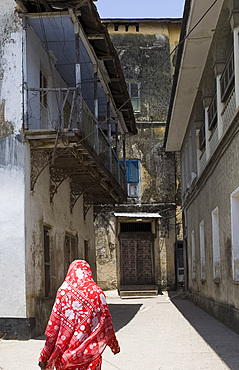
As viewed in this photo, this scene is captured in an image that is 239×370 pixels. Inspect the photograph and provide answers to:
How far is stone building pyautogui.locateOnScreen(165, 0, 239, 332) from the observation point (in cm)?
1199

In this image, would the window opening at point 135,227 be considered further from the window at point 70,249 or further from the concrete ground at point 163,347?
the concrete ground at point 163,347

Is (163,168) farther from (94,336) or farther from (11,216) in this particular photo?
(94,336)

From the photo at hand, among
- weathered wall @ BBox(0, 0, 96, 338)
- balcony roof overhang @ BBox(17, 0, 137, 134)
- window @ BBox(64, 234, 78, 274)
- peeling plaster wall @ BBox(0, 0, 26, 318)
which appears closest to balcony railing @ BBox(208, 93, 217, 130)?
balcony roof overhang @ BBox(17, 0, 137, 134)

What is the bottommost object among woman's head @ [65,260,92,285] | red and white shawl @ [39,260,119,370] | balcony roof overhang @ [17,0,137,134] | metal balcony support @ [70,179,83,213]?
red and white shawl @ [39,260,119,370]

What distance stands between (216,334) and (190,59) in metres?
7.47

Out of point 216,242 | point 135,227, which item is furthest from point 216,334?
point 135,227

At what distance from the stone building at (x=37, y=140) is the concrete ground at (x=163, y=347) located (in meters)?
1.18

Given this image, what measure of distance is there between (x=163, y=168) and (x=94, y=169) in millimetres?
14024

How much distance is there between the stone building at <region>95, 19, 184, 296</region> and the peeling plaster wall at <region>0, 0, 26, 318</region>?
15187 mm

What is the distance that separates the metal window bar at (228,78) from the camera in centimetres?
1228

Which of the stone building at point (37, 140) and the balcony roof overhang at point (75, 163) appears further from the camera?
the balcony roof overhang at point (75, 163)

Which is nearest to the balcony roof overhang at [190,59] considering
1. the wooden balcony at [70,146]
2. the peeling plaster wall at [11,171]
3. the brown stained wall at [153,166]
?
the wooden balcony at [70,146]

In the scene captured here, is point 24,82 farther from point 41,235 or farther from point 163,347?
point 163,347

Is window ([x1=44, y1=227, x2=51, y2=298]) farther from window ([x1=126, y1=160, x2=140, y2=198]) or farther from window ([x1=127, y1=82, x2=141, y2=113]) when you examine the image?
window ([x1=127, y1=82, x2=141, y2=113])
